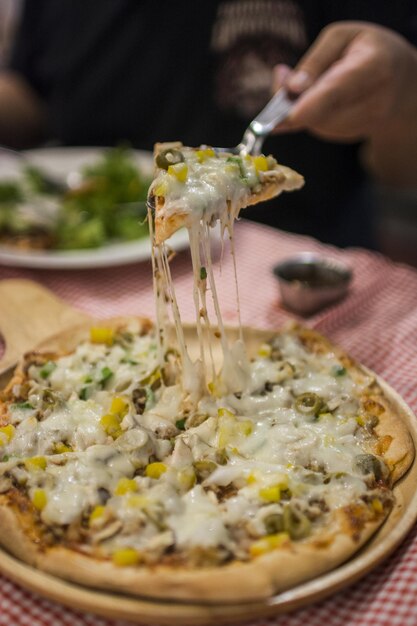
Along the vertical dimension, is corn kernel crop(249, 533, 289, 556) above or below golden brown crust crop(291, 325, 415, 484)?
above

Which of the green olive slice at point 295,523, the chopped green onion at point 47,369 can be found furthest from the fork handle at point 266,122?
the green olive slice at point 295,523

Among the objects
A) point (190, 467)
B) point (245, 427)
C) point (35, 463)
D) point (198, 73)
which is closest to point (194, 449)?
point (190, 467)

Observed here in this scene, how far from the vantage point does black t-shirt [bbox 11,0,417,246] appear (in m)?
5.50

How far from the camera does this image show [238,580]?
78.5 inches

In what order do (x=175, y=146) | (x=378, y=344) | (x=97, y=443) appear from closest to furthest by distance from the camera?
1. (x=97, y=443)
2. (x=175, y=146)
3. (x=378, y=344)

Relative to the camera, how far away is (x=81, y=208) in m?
5.18

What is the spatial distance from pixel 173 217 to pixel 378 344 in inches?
64.5

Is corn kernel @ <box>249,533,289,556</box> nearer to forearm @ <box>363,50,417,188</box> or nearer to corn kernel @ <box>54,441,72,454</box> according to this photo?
corn kernel @ <box>54,441,72,454</box>

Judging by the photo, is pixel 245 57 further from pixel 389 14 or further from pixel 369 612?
pixel 369 612

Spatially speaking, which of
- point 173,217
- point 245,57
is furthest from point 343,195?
point 173,217

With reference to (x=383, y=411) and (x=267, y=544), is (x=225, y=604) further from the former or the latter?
(x=383, y=411)

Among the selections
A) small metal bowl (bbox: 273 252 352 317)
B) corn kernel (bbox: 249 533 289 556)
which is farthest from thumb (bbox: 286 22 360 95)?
corn kernel (bbox: 249 533 289 556)

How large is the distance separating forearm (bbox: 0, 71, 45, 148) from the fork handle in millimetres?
3732

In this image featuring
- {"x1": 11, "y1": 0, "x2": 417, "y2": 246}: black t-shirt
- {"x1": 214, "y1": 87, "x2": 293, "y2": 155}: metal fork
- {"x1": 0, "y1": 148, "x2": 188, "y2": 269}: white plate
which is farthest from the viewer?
{"x1": 11, "y1": 0, "x2": 417, "y2": 246}: black t-shirt
